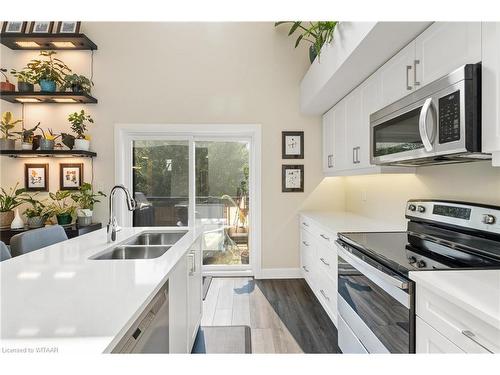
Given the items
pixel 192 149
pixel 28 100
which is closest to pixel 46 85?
A: pixel 28 100

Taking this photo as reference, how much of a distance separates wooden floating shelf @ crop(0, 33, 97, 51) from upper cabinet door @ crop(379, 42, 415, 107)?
3.36 metres

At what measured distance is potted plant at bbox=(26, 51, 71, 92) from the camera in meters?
3.65

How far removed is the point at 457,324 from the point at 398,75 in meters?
1.52

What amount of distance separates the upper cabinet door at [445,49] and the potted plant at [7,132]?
4143 mm

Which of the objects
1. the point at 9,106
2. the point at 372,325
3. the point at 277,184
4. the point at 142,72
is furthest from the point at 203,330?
the point at 9,106

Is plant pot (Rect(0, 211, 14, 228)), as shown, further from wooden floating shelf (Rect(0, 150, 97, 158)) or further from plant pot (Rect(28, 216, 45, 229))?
wooden floating shelf (Rect(0, 150, 97, 158))

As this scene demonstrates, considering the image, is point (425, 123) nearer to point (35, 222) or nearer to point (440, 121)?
point (440, 121)

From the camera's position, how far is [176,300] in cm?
165

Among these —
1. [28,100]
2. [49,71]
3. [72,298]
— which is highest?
[49,71]

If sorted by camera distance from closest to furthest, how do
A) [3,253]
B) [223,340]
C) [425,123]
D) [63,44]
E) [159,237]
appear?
[425,123] < [3,253] < [223,340] < [159,237] < [63,44]

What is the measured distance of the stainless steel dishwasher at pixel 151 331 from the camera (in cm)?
98

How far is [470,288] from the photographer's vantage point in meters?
1.05

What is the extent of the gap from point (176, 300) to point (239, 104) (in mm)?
2811
